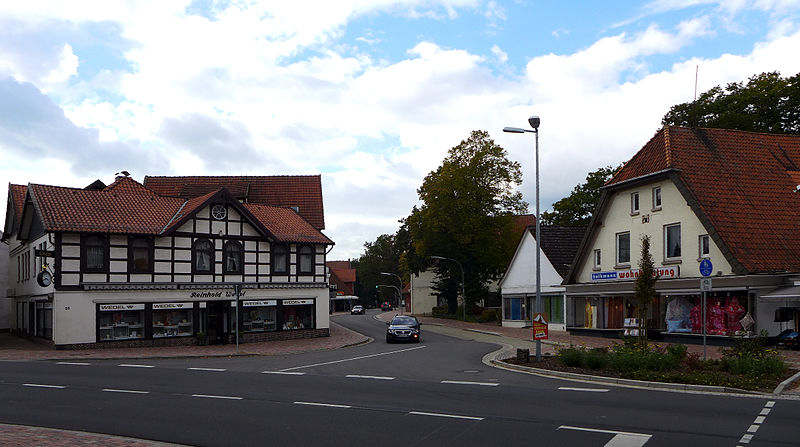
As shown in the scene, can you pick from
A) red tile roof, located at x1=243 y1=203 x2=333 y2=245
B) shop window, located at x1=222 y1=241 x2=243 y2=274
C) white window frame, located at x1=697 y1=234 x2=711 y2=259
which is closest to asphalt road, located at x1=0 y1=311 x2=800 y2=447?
white window frame, located at x1=697 y1=234 x2=711 y2=259

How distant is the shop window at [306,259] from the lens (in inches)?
1571

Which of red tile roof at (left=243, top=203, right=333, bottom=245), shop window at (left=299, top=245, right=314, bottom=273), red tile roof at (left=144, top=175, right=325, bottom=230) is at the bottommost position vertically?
shop window at (left=299, top=245, right=314, bottom=273)

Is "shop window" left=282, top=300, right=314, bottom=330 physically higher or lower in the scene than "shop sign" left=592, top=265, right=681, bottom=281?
lower

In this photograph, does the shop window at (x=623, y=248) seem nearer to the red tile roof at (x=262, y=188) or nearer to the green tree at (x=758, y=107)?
the green tree at (x=758, y=107)

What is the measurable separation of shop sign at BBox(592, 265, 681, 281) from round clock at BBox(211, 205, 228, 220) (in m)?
19.1

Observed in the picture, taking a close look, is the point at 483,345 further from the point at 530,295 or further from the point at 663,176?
the point at 530,295

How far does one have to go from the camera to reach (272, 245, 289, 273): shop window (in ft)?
127

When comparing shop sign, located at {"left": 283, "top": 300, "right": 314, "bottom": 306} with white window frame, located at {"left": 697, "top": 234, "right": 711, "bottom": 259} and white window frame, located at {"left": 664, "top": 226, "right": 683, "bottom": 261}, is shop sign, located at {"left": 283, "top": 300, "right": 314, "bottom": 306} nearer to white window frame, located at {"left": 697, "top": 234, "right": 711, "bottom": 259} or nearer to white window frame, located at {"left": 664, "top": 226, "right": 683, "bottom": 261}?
white window frame, located at {"left": 664, "top": 226, "right": 683, "bottom": 261}

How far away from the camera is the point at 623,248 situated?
115 feet

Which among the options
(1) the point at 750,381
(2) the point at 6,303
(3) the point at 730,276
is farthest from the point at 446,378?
(2) the point at 6,303

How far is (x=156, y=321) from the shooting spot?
1353 inches

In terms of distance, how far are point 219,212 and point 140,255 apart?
4563 mm

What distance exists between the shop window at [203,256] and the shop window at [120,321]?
348cm

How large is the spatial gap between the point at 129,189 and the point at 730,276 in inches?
1217
